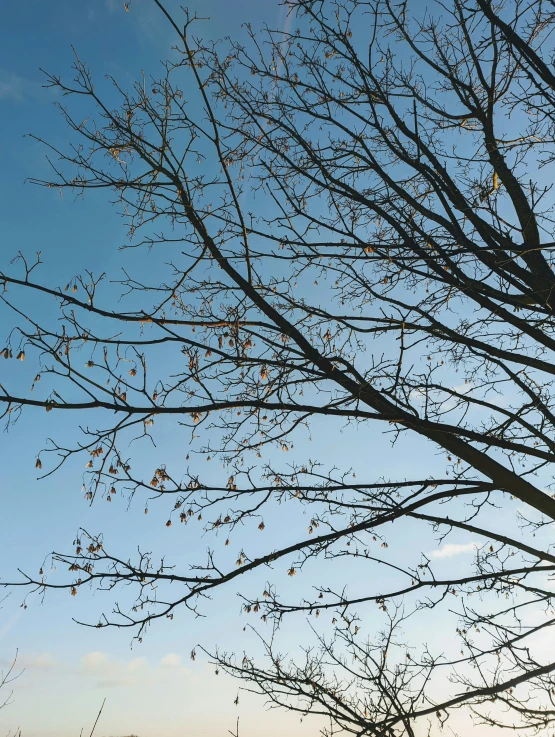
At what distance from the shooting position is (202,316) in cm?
482

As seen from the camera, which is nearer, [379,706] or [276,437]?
[379,706]

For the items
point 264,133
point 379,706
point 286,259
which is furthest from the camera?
point 264,133

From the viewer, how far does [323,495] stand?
16.4ft

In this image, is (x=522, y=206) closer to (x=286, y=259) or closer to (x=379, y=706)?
(x=286, y=259)

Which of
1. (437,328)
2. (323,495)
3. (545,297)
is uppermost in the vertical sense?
(545,297)

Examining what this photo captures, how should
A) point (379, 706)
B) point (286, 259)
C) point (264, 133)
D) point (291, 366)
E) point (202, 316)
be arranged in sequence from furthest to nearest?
1. point (264, 133)
2. point (286, 259)
3. point (202, 316)
4. point (291, 366)
5. point (379, 706)

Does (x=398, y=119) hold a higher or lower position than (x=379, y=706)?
higher

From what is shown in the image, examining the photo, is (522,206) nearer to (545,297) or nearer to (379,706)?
(545,297)

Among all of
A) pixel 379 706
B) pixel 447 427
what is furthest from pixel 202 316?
pixel 379 706

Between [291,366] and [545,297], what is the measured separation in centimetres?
232

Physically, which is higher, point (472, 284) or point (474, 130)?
point (474, 130)

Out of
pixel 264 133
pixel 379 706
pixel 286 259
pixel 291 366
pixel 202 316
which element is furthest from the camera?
pixel 264 133

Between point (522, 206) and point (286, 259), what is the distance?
243 centimetres

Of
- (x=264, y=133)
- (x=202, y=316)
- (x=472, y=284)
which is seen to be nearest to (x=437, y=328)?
(x=472, y=284)
